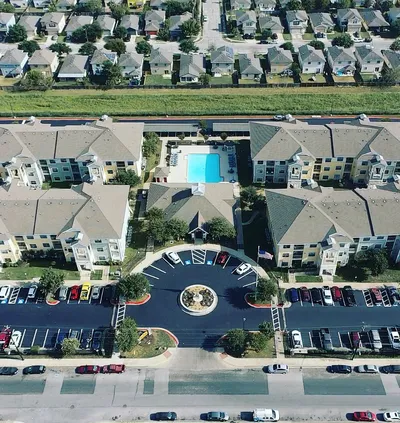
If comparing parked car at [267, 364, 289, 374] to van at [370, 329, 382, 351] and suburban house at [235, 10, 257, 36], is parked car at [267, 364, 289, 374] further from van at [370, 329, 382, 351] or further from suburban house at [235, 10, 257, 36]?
suburban house at [235, 10, 257, 36]

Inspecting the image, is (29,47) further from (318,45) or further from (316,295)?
(316,295)

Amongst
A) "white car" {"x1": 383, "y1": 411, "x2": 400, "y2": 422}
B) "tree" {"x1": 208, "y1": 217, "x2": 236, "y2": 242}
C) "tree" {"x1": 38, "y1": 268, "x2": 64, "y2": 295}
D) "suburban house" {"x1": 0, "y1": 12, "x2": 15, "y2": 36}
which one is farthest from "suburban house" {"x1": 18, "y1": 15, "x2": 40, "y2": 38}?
"white car" {"x1": 383, "y1": 411, "x2": 400, "y2": 422}

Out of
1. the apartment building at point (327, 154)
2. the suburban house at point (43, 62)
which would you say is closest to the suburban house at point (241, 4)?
the suburban house at point (43, 62)

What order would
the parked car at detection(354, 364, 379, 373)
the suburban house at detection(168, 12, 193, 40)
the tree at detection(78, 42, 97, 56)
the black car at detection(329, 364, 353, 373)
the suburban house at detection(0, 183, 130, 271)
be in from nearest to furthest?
the parked car at detection(354, 364, 379, 373) < the black car at detection(329, 364, 353, 373) < the suburban house at detection(0, 183, 130, 271) < the tree at detection(78, 42, 97, 56) < the suburban house at detection(168, 12, 193, 40)

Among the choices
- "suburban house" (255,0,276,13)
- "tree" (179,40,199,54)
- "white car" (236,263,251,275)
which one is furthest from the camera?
"suburban house" (255,0,276,13)

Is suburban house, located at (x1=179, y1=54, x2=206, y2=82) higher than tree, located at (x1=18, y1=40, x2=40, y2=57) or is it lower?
higher
